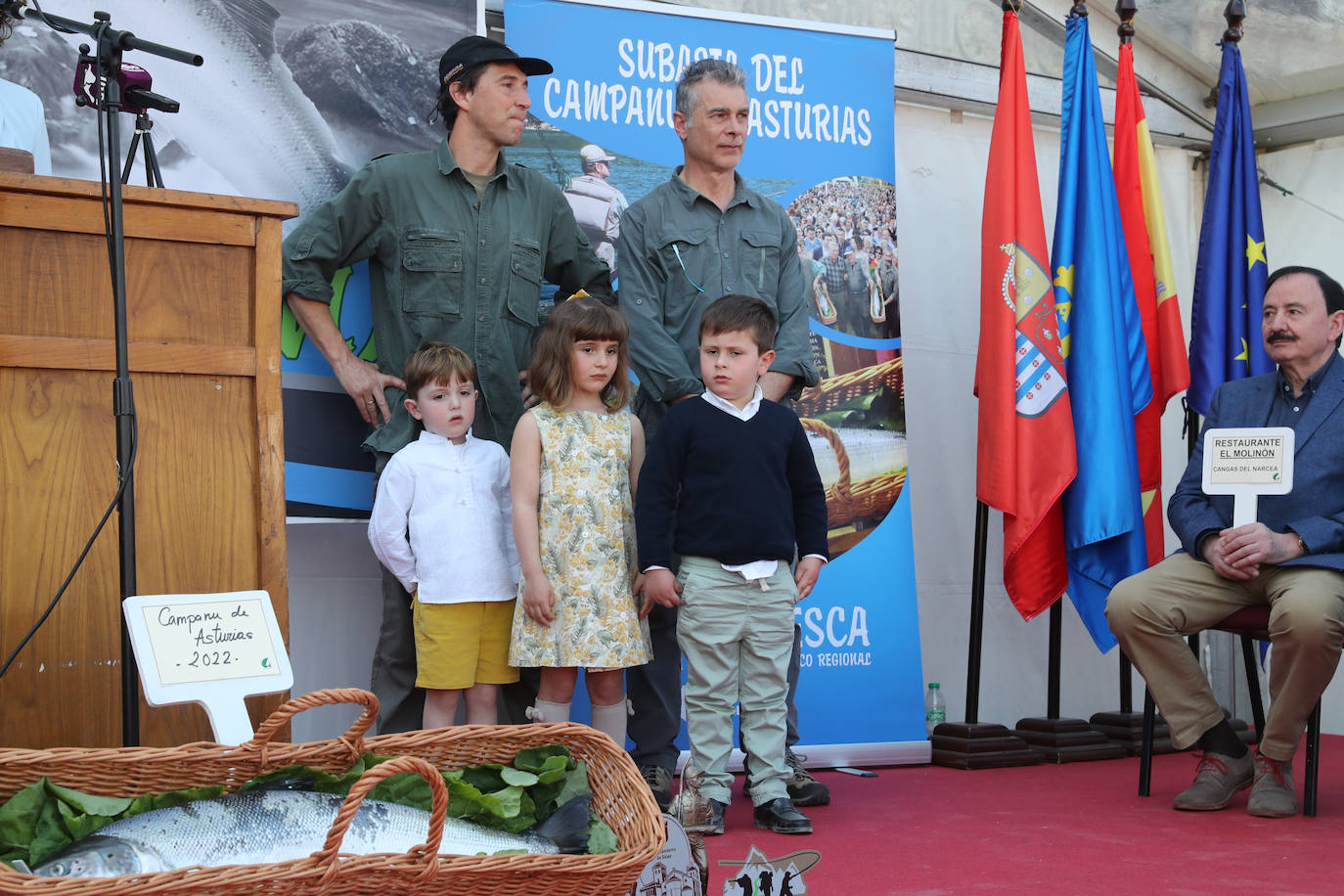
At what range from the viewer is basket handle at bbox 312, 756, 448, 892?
1.41 meters

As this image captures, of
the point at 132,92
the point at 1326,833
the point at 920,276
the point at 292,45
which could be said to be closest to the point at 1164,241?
the point at 920,276

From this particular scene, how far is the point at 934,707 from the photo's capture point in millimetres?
4457

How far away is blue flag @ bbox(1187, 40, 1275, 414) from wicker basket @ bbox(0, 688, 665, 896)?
3289mm

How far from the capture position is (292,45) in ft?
11.4

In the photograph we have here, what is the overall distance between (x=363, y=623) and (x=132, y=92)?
1730mm

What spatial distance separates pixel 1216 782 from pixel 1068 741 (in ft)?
3.02

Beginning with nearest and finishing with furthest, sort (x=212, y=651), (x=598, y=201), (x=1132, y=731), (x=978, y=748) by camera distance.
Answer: (x=212, y=651) → (x=598, y=201) → (x=978, y=748) → (x=1132, y=731)

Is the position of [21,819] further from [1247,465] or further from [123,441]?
[1247,465]

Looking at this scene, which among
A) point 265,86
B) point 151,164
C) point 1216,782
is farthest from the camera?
point 265,86

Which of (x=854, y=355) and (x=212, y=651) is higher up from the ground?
(x=854, y=355)

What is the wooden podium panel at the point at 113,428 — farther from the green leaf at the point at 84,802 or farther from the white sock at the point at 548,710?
the white sock at the point at 548,710

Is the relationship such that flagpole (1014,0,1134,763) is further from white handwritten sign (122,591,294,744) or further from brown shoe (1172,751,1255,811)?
white handwritten sign (122,591,294,744)

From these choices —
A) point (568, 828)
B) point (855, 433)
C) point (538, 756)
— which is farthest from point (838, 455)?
point (568, 828)

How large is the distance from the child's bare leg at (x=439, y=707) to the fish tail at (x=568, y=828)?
1.30m
